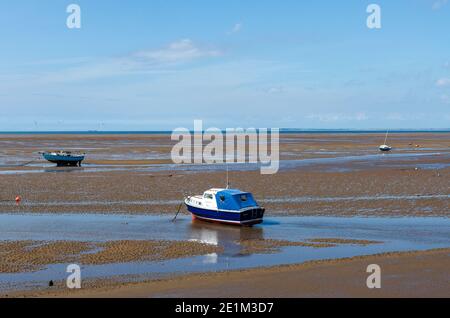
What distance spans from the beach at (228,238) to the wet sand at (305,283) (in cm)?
3

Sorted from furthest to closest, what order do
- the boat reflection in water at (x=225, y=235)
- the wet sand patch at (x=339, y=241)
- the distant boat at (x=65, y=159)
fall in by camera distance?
the distant boat at (x=65, y=159), the wet sand patch at (x=339, y=241), the boat reflection in water at (x=225, y=235)

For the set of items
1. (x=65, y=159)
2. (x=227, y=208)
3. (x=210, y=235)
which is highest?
(x=227, y=208)

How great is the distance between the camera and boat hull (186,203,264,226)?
2812cm

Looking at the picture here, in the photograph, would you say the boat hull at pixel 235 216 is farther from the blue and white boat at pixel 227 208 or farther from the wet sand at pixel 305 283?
the wet sand at pixel 305 283

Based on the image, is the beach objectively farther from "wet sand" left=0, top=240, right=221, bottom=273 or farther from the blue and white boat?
the blue and white boat

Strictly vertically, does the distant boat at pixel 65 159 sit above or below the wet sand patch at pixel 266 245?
above

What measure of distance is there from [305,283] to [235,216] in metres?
11.1

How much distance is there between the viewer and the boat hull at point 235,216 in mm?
28125

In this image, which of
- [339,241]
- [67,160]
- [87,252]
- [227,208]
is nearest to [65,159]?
[67,160]

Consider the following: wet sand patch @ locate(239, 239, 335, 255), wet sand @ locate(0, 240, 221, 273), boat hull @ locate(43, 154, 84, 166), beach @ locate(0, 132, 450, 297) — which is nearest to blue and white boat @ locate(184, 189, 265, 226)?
beach @ locate(0, 132, 450, 297)

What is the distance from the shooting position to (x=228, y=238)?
85.6 feet

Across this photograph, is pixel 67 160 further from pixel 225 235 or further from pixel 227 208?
→ pixel 225 235

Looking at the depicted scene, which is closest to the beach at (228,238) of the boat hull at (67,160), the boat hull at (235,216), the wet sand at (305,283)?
the wet sand at (305,283)
